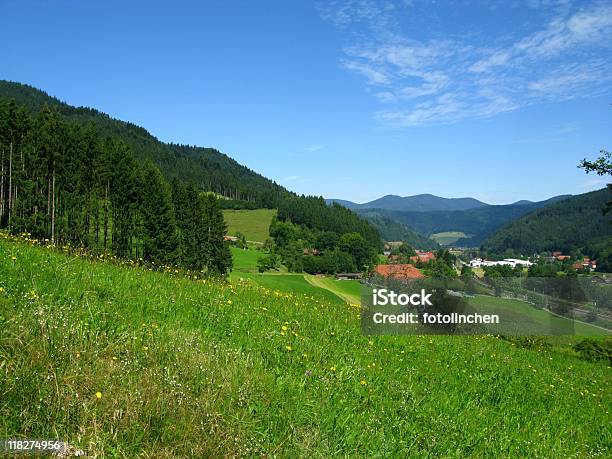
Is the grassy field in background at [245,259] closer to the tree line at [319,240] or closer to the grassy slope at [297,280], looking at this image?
the grassy slope at [297,280]

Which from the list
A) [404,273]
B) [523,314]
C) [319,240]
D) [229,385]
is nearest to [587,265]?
[404,273]

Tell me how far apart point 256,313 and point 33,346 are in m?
4.88

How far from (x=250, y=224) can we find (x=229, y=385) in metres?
174

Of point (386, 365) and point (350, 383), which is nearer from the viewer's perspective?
point (350, 383)

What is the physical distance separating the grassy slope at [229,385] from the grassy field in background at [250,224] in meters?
149

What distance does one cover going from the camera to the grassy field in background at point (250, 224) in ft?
531

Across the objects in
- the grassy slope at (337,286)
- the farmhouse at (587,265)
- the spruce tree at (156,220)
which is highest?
the spruce tree at (156,220)

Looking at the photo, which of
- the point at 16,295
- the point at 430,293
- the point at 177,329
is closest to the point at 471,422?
the point at 177,329

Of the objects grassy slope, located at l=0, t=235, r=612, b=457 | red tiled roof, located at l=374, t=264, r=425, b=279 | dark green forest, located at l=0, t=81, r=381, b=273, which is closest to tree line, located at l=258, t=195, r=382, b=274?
dark green forest, located at l=0, t=81, r=381, b=273

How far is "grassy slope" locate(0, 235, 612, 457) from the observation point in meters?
3.58

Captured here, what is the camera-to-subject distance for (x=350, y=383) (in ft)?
20.1

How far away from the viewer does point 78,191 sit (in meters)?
Result: 51.3

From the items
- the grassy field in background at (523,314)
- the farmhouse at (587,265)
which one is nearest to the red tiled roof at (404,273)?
the grassy field in background at (523,314)

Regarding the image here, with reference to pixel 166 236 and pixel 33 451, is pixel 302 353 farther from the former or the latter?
pixel 166 236
